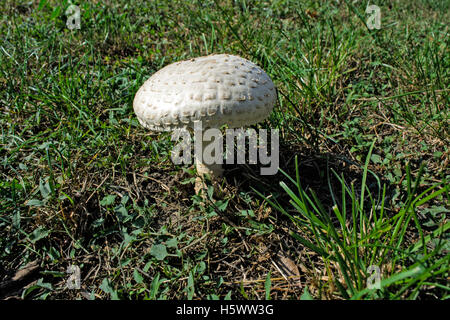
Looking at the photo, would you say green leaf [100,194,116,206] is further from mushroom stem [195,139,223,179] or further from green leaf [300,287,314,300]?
green leaf [300,287,314,300]

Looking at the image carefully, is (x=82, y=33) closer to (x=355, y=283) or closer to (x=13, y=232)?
(x=13, y=232)

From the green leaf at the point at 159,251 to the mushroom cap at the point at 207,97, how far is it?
2.48 ft

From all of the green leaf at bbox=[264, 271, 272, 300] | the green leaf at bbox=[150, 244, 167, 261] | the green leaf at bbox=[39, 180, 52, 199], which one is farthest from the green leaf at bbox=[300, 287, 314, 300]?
the green leaf at bbox=[39, 180, 52, 199]

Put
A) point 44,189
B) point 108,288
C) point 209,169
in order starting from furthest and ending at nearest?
point 209,169, point 44,189, point 108,288

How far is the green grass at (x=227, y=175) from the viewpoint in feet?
6.12

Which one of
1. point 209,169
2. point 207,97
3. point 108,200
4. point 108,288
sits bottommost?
point 108,288

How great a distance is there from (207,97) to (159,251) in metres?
1.01

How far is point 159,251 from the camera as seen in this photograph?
81.3 inches

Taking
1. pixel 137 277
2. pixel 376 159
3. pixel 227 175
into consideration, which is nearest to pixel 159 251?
pixel 137 277

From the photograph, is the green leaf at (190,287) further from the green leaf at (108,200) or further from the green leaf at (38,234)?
the green leaf at (38,234)

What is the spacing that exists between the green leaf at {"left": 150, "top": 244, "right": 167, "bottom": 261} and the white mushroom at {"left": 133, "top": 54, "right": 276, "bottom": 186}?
2.47 feet

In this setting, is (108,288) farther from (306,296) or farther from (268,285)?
(306,296)
